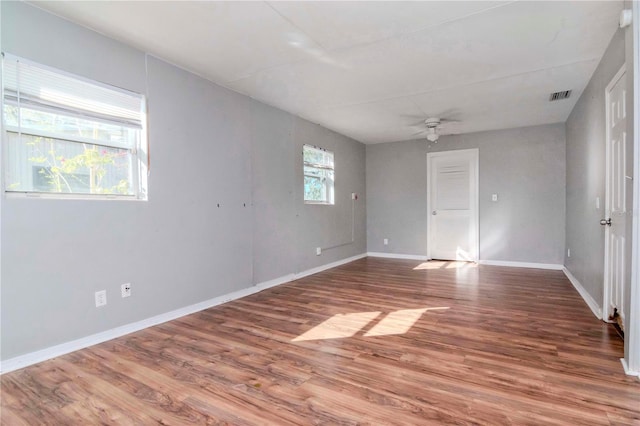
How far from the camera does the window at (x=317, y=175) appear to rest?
17.3 feet

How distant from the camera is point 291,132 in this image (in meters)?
4.86

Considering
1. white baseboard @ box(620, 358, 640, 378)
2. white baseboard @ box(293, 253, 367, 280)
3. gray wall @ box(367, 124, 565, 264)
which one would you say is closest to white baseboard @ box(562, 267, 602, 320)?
gray wall @ box(367, 124, 565, 264)

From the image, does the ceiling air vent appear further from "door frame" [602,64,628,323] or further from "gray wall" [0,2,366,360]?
"gray wall" [0,2,366,360]

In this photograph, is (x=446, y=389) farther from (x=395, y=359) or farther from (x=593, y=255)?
(x=593, y=255)

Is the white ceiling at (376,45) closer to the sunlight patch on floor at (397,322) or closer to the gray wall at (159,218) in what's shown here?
the gray wall at (159,218)

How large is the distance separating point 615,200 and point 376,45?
2406mm

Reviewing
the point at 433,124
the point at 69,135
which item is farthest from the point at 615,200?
the point at 69,135

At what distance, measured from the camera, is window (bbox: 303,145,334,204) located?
5285 mm

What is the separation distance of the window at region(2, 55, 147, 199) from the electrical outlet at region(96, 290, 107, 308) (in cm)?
77

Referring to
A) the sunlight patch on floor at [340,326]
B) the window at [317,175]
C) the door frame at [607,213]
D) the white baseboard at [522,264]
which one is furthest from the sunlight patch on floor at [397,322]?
the white baseboard at [522,264]

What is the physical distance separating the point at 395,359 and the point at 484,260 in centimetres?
454

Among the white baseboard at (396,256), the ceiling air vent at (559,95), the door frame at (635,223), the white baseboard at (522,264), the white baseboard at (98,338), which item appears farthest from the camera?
the white baseboard at (396,256)

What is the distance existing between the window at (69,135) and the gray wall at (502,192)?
5.04m

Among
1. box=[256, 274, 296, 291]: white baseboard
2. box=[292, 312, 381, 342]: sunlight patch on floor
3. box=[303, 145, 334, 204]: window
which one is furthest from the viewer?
box=[303, 145, 334, 204]: window
